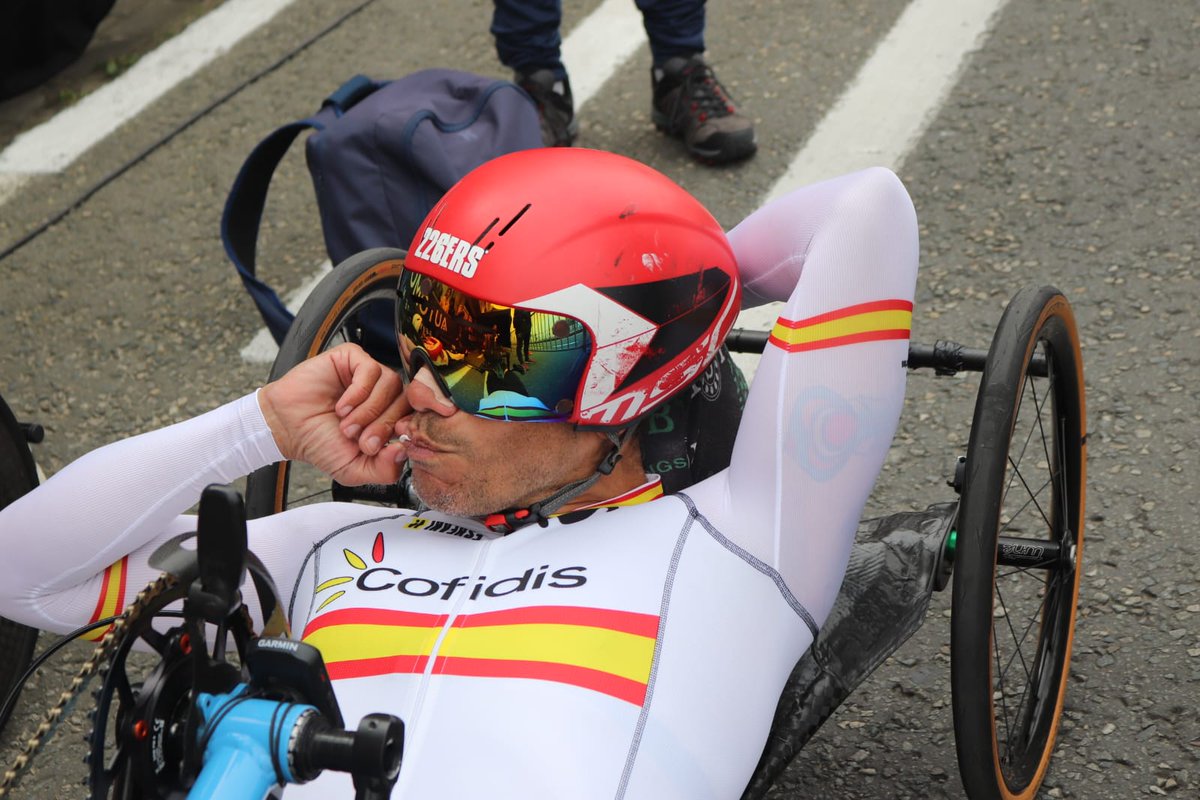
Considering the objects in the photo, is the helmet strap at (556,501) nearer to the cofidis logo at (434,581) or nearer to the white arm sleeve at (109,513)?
the cofidis logo at (434,581)

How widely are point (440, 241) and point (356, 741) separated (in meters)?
0.90

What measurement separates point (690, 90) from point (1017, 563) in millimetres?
2778

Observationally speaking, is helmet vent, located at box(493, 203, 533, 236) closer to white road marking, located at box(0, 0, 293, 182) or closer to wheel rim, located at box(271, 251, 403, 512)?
wheel rim, located at box(271, 251, 403, 512)

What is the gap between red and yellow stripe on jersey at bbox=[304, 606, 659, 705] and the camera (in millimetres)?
1839

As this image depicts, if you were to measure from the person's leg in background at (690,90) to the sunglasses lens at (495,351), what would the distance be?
9.03 ft

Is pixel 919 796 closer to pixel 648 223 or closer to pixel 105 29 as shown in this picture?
pixel 648 223

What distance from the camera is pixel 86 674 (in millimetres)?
1278

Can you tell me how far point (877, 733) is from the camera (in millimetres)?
2637

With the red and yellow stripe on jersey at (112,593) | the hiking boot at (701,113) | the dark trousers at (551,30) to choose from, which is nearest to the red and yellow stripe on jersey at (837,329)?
the red and yellow stripe on jersey at (112,593)

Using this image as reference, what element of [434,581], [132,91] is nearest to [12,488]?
[434,581]

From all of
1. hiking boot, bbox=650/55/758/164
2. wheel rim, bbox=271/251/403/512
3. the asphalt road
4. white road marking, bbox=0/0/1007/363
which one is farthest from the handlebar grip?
hiking boot, bbox=650/55/758/164

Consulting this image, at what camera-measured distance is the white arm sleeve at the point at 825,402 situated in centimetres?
196

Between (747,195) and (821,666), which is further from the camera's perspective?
(747,195)

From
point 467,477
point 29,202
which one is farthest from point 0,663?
point 29,202
